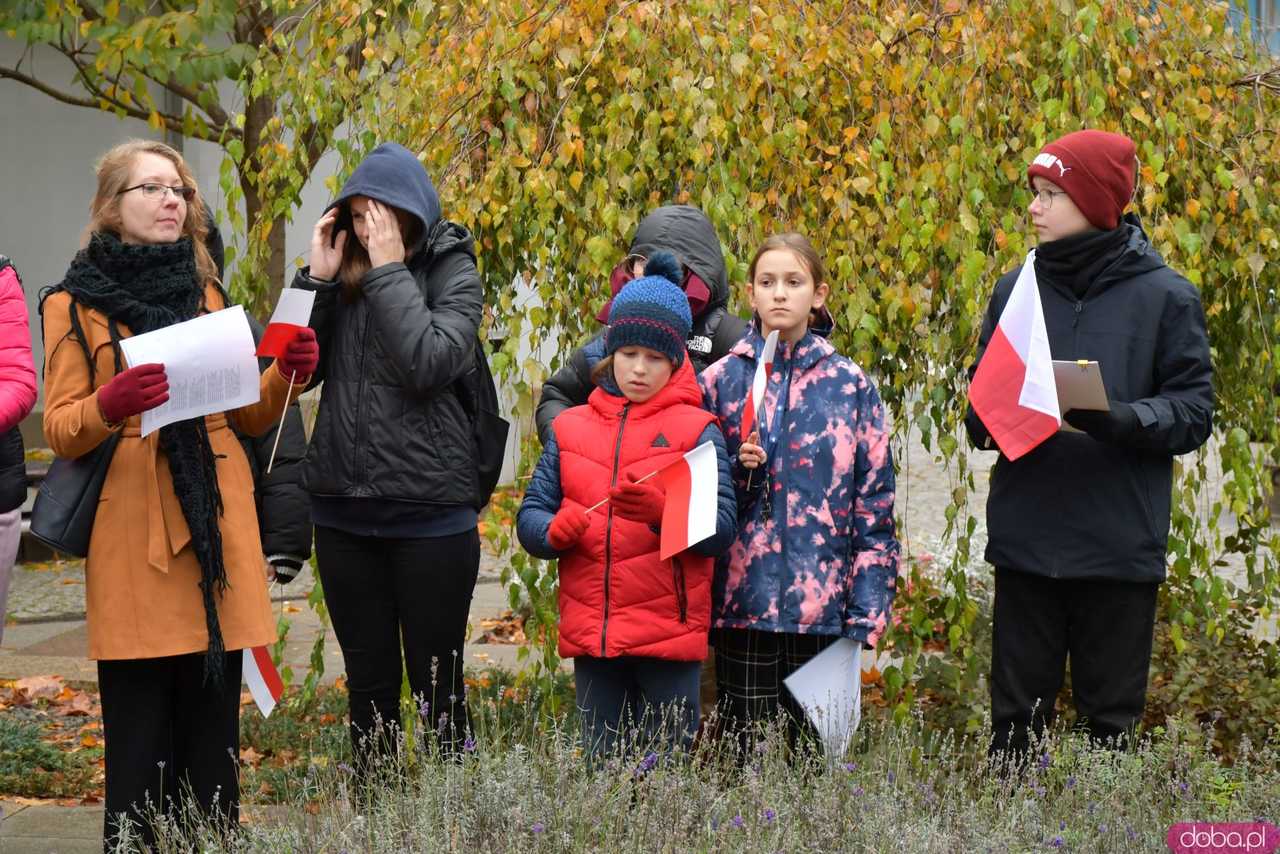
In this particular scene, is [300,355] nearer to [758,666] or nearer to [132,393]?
[132,393]

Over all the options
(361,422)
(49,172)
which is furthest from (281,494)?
(49,172)

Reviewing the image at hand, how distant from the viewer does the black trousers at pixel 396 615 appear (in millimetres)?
3785

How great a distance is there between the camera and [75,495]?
3.46 m

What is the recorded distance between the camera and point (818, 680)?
3834 millimetres

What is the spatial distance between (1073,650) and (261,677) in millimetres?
2093

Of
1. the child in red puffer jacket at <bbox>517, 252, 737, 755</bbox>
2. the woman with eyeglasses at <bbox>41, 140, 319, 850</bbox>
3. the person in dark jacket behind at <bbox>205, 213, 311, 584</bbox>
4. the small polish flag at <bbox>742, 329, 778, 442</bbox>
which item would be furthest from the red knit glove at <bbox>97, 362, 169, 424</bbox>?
the small polish flag at <bbox>742, 329, 778, 442</bbox>

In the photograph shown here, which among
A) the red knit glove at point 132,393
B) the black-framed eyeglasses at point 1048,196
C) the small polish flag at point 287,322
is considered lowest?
the red knit glove at point 132,393

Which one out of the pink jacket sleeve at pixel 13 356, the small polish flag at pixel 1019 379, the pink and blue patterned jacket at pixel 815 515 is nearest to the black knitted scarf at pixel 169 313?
the pink jacket sleeve at pixel 13 356

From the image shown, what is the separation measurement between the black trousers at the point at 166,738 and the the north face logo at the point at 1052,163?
235 cm

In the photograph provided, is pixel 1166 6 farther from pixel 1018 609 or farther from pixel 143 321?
pixel 143 321

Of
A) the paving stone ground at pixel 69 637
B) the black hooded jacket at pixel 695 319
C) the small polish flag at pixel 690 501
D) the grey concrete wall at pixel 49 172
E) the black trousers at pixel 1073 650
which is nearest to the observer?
the small polish flag at pixel 690 501

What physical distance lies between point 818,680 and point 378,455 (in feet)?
4.14

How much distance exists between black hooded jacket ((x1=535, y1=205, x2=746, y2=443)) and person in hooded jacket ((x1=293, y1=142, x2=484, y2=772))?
44 cm

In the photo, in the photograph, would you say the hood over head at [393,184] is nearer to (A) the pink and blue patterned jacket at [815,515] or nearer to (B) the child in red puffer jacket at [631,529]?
(B) the child in red puffer jacket at [631,529]
